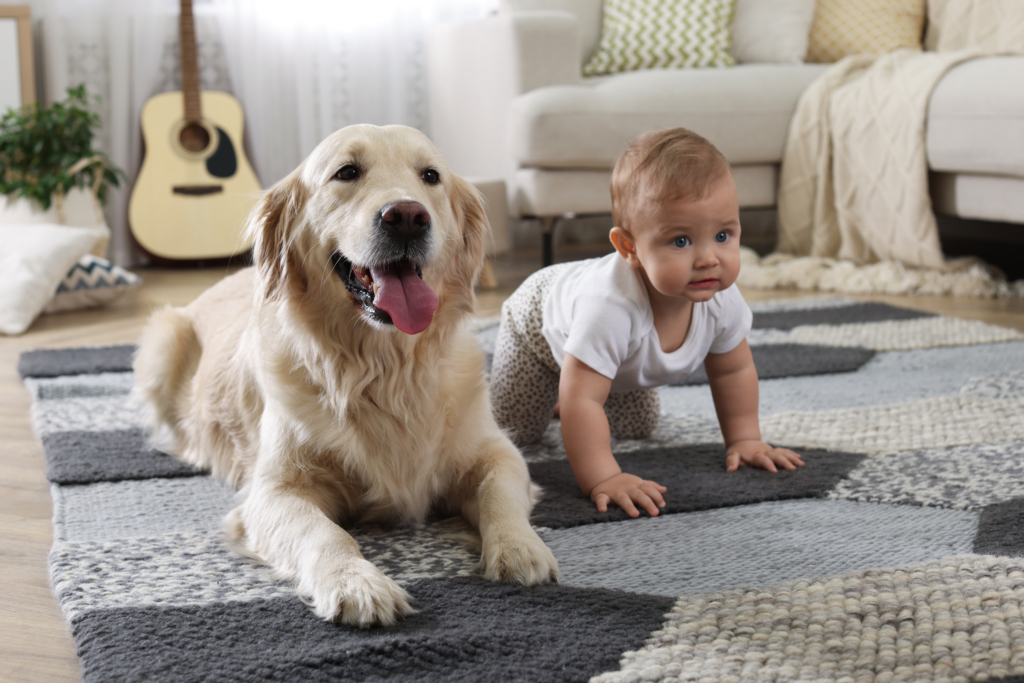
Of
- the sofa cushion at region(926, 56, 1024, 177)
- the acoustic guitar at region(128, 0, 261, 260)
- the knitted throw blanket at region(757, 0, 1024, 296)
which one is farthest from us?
the acoustic guitar at region(128, 0, 261, 260)

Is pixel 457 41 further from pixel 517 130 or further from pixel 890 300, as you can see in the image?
pixel 890 300

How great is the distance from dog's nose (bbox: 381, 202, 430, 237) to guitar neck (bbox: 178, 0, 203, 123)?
326cm

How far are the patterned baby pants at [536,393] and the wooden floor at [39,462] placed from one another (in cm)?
77

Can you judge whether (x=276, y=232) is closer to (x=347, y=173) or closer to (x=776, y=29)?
(x=347, y=173)

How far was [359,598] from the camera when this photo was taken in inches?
38.3

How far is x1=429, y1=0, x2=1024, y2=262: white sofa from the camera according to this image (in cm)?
290

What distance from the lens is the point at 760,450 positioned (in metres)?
1.48

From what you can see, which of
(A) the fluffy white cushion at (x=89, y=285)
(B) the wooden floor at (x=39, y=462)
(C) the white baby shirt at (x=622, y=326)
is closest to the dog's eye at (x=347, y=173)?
(C) the white baby shirt at (x=622, y=326)

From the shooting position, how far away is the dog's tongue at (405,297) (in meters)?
1.23

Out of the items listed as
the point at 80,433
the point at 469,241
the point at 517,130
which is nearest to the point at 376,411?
the point at 469,241

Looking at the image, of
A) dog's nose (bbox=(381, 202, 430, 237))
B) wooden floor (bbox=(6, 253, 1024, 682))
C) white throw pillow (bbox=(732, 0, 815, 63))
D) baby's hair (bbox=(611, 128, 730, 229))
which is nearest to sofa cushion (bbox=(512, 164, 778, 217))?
wooden floor (bbox=(6, 253, 1024, 682))

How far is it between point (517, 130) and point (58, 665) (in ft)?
8.51

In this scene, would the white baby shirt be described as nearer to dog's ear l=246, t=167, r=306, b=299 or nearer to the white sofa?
dog's ear l=246, t=167, r=306, b=299

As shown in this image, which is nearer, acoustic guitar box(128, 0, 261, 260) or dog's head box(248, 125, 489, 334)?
dog's head box(248, 125, 489, 334)
